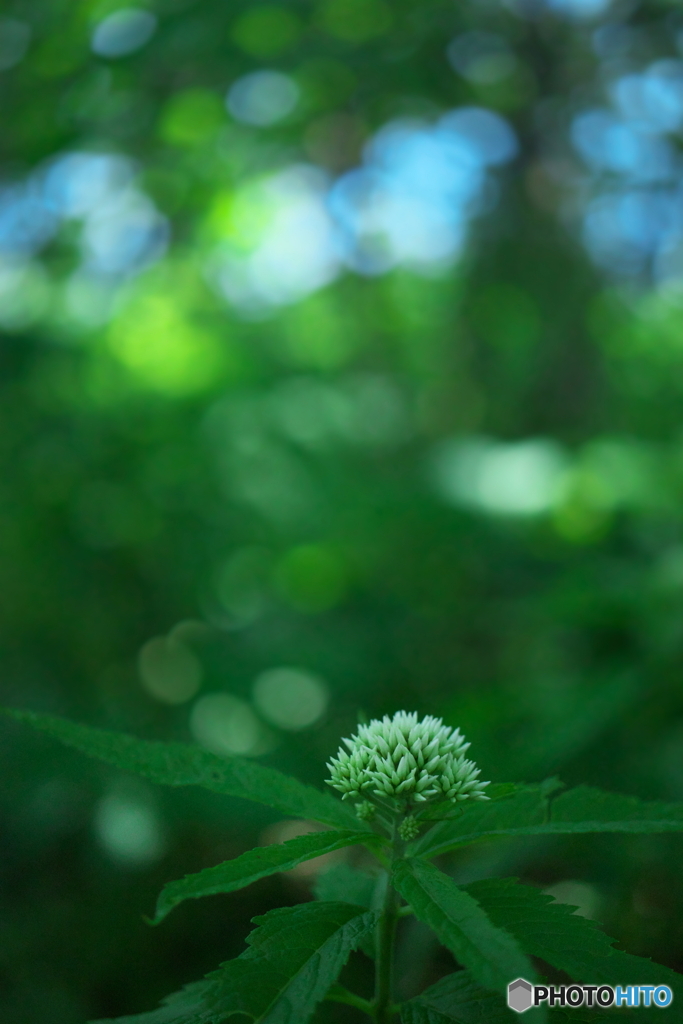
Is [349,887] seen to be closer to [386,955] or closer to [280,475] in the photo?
[386,955]

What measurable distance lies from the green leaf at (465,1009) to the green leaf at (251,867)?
0.56ft

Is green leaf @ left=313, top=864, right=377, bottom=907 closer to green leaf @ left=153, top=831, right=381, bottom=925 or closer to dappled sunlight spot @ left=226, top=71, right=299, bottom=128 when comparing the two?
green leaf @ left=153, top=831, right=381, bottom=925

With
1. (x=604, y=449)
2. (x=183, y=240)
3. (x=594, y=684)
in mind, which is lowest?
(x=594, y=684)

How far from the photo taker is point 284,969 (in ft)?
2.09

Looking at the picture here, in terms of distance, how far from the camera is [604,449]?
282 cm

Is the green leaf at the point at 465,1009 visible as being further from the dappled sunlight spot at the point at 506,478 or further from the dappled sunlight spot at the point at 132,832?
the dappled sunlight spot at the point at 506,478

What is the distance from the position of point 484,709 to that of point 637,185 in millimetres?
3712

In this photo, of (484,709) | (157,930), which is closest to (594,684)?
(484,709)

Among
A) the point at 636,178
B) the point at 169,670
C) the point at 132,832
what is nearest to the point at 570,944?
the point at 132,832

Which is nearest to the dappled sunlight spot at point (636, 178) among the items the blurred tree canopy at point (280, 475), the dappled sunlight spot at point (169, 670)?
the blurred tree canopy at point (280, 475)

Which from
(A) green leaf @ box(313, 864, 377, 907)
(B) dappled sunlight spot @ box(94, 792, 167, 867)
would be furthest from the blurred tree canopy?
(A) green leaf @ box(313, 864, 377, 907)

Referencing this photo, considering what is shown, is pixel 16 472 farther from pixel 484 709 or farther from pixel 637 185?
pixel 637 185

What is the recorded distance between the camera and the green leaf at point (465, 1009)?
0.66m

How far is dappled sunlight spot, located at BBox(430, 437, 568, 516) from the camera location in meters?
2.80
